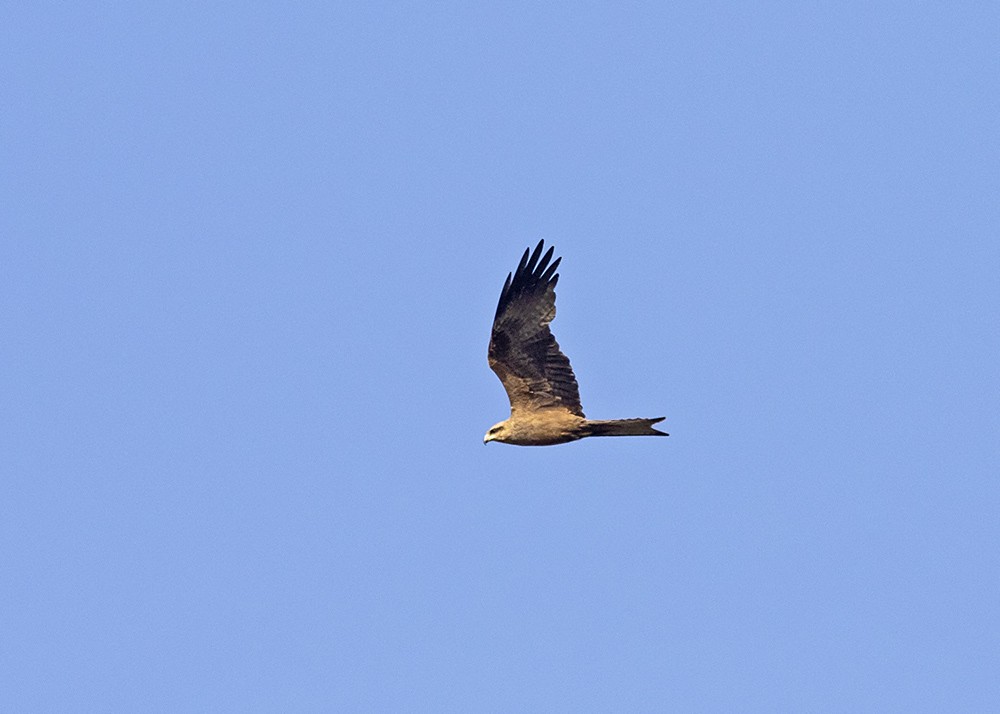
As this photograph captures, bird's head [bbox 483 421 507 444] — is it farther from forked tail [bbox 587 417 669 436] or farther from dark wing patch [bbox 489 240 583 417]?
forked tail [bbox 587 417 669 436]

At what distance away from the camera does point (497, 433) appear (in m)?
15.2

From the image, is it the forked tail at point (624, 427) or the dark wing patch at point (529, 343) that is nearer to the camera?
the forked tail at point (624, 427)

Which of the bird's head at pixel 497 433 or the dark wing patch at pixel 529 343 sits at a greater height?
the dark wing patch at pixel 529 343

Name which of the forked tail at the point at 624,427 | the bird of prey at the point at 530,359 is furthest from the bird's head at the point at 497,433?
the forked tail at the point at 624,427

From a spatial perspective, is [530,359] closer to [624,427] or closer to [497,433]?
[497,433]

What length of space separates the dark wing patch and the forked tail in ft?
3.00

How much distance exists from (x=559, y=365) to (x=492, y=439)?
1.32 m

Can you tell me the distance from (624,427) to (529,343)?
197cm

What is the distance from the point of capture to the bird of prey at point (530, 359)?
591 inches

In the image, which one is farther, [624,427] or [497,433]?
[497,433]

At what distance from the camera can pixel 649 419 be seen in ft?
44.3

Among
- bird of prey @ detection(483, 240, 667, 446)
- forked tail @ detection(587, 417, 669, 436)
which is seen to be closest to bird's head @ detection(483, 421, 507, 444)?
bird of prey @ detection(483, 240, 667, 446)

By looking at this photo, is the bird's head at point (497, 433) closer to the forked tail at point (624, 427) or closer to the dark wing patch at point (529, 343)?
the dark wing patch at point (529, 343)

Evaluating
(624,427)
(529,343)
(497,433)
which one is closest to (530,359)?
(529,343)
